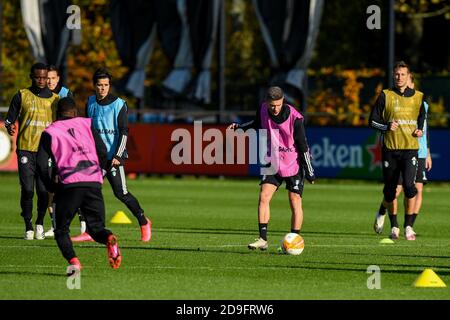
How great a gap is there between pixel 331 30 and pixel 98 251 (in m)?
48.0

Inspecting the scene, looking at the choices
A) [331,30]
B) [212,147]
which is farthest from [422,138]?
[331,30]

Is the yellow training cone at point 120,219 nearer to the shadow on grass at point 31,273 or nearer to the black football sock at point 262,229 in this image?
the black football sock at point 262,229

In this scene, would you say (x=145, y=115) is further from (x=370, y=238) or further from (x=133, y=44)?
(x=370, y=238)

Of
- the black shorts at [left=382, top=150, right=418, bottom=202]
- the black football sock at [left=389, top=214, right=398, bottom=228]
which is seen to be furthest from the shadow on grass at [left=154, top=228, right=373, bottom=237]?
the black shorts at [left=382, top=150, right=418, bottom=202]

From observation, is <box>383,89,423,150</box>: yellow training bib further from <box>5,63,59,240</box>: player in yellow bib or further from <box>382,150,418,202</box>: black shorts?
<box>5,63,59,240</box>: player in yellow bib

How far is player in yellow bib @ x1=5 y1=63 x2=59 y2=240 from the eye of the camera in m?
18.4

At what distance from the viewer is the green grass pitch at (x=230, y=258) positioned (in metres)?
13.0

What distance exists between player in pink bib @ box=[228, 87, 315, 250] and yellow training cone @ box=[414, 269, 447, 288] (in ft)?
11.3

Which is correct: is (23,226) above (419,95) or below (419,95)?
below

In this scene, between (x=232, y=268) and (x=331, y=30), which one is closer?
(x=232, y=268)

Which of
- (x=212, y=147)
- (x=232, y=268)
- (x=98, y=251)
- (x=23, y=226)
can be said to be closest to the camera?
(x=232, y=268)

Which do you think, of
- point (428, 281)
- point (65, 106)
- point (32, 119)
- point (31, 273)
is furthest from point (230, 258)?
point (32, 119)

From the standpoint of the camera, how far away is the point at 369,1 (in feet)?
177

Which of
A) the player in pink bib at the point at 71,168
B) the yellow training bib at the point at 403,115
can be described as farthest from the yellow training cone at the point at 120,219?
the player in pink bib at the point at 71,168
